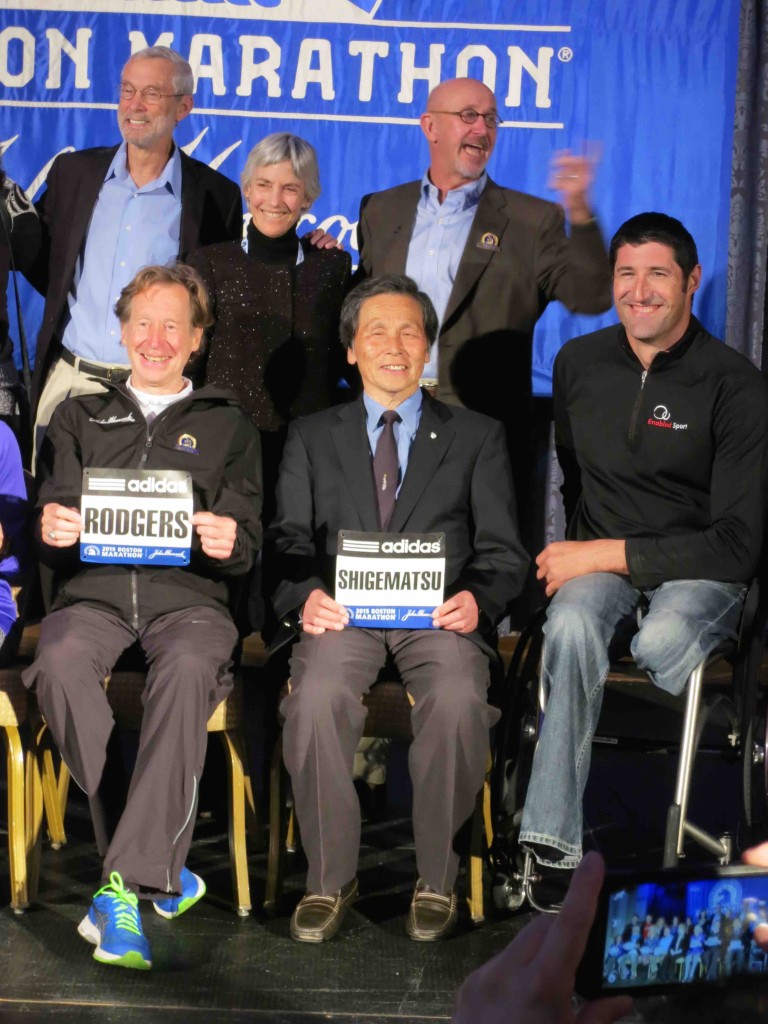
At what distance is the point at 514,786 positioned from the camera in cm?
350

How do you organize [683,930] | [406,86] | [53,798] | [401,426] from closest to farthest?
[683,930] < [401,426] < [53,798] < [406,86]

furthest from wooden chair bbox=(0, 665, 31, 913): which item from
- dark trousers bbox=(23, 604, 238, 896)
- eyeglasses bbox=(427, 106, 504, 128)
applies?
eyeglasses bbox=(427, 106, 504, 128)

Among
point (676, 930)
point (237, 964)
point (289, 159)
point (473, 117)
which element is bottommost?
point (237, 964)

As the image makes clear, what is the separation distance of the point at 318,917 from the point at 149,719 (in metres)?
0.63

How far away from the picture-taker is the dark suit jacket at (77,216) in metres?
4.47

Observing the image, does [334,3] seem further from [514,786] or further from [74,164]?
[514,786]

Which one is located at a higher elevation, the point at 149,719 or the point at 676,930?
the point at 676,930

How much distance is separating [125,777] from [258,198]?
1794 millimetres

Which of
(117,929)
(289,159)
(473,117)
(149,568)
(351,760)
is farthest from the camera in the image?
(473,117)

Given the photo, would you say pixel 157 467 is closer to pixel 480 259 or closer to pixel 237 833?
pixel 237 833

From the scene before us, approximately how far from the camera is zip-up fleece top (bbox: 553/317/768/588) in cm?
360

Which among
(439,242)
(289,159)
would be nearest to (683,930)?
(289,159)

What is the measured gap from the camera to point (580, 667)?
134 inches

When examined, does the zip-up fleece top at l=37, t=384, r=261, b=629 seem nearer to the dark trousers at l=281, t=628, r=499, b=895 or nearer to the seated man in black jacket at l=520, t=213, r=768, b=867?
the dark trousers at l=281, t=628, r=499, b=895
